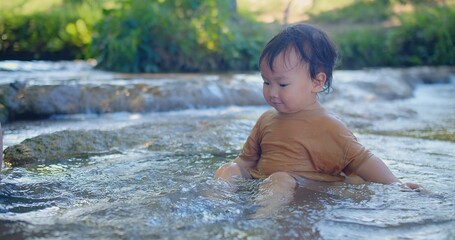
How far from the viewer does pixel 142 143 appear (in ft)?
13.1

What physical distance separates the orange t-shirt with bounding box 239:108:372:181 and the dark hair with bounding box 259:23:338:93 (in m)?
0.24

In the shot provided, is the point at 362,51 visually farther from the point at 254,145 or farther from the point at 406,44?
the point at 254,145

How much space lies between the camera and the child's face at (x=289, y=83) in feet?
9.20

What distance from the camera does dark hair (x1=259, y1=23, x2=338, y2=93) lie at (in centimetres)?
282

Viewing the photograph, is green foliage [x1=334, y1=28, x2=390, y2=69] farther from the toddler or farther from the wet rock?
the toddler

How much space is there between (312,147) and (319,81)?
32 cm

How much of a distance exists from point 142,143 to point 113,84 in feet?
8.69

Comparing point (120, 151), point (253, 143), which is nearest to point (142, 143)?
point (120, 151)

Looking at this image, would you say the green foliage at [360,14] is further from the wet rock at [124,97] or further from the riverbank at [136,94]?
the wet rock at [124,97]

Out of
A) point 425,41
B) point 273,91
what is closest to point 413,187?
point 273,91

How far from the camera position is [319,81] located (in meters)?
2.91

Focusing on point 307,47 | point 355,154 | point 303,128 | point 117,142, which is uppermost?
point 307,47

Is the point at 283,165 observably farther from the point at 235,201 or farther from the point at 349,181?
the point at 235,201

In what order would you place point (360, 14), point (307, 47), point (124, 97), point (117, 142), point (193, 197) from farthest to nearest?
1. point (360, 14)
2. point (124, 97)
3. point (117, 142)
4. point (307, 47)
5. point (193, 197)
